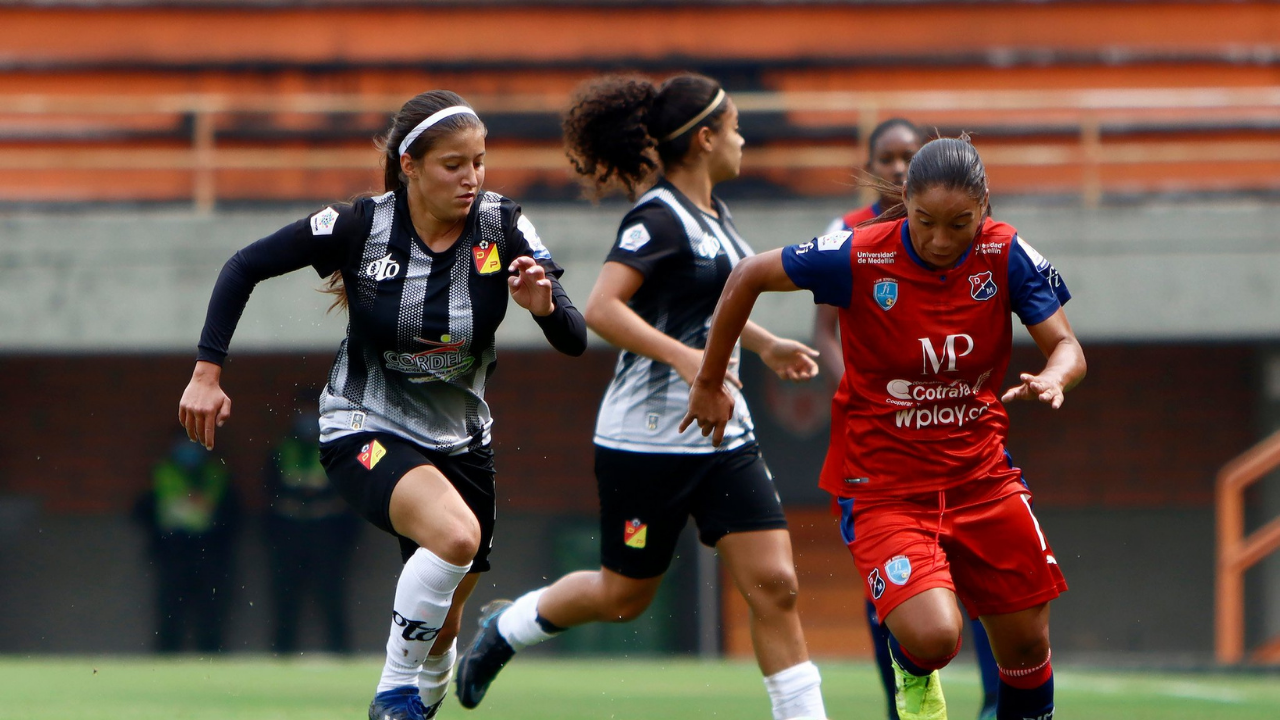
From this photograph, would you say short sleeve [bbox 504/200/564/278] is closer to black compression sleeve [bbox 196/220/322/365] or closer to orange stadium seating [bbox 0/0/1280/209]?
black compression sleeve [bbox 196/220/322/365]

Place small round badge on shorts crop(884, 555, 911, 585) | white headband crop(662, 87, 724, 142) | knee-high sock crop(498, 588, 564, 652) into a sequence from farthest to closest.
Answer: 1. knee-high sock crop(498, 588, 564, 652)
2. white headband crop(662, 87, 724, 142)
3. small round badge on shorts crop(884, 555, 911, 585)

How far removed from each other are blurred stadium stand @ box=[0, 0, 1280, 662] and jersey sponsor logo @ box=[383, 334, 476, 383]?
891cm

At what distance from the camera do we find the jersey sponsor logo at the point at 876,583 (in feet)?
14.1

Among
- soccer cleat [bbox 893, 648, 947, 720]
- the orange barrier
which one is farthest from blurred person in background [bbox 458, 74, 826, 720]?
the orange barrier

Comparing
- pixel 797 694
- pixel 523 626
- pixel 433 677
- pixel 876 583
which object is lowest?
pixel 523 626

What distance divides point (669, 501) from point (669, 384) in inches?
15.6

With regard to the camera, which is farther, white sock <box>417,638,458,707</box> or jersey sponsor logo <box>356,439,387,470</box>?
white sock <box>417,638,458,707</box>

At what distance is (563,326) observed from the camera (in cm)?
461

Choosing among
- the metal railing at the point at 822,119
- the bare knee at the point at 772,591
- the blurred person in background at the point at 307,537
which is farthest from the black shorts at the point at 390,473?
the metal railing at the point at 822,119

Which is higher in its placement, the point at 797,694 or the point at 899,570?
the point at 899,570

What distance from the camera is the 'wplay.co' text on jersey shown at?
169 inches

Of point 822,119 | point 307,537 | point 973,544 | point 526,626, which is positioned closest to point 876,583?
point 973,544

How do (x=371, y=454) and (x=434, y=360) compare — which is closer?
(x=371, y=454)

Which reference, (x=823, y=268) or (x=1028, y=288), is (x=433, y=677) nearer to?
(x=823, y=268)
